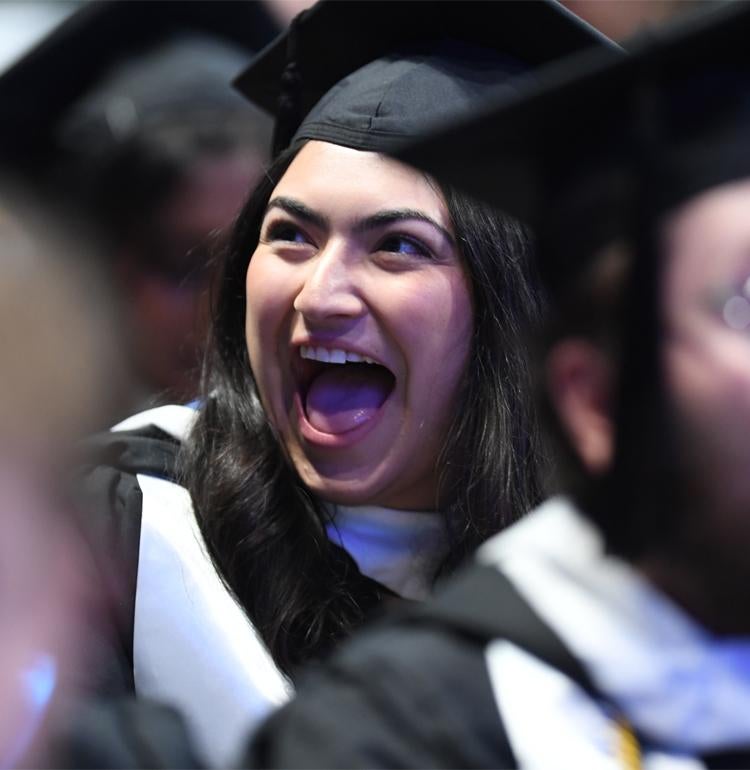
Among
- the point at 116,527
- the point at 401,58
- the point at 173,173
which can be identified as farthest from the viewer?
the point at 173,173

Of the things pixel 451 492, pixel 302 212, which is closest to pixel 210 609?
pixel 451 492

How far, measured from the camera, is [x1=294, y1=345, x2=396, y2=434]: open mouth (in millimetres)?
2480

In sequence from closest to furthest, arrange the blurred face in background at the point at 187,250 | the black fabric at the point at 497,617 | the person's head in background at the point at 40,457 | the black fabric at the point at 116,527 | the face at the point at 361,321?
the person's head in background at the point at 40,457, the black fabric at the point at 497,617, the black fabric at the point at 116,527, the face at the point at 361,321, the blurred face in background at the point at 187,250

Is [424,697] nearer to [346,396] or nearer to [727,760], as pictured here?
[727,760]

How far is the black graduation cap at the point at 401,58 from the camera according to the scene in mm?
2488

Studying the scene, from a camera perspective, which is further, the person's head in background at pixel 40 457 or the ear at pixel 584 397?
the ear at pixel 584 397

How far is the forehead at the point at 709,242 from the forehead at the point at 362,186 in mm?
1055

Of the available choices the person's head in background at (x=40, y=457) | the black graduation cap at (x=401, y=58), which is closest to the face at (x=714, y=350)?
the person's head in background at (x=40, y=457)

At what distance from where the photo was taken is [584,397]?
57.5 inches

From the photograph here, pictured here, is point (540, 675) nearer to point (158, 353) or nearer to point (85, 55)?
point (85, 55)

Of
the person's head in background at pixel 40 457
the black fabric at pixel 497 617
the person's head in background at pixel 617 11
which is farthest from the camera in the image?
the person's head in background at pixel 617 11

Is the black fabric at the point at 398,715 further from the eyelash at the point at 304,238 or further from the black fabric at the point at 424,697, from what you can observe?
the eyelash at the point at 304,238

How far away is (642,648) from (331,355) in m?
1.18

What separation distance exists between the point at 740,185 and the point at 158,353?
176 centimetres
